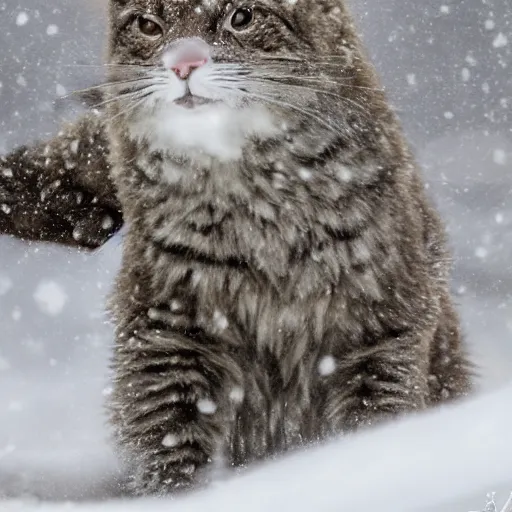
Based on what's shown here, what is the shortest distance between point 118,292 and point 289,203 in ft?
1.90

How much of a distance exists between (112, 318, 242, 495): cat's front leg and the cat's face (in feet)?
1.75

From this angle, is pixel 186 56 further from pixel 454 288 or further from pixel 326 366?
pixel 454 288

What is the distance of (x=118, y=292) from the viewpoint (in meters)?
2.93

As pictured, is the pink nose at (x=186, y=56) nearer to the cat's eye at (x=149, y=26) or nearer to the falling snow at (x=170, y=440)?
the cat's eye at (x=149, y=26)

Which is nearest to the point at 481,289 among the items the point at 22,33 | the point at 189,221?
the point at 189,221

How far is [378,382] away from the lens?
9.03ft

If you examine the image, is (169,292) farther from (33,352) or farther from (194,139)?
(33,352)

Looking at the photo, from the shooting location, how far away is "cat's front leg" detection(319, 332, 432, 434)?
108 inches

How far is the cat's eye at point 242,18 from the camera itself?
263 cm

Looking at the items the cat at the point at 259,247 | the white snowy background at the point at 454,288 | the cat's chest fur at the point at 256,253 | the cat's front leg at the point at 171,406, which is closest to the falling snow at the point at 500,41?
the white snowy background at the point at 454,288

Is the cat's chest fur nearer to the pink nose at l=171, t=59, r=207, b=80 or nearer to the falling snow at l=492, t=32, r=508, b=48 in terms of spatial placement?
the pink nose at l=171, t=59, r=207, b=80

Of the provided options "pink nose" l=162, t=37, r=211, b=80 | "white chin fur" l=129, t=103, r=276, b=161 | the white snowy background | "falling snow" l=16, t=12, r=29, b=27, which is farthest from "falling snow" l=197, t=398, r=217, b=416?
"falling snow" l=16, t=12, r=29, b=27

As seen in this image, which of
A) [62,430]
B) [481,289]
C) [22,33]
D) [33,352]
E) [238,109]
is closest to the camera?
[238,109]

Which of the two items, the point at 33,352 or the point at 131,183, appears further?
the point at 33,352
